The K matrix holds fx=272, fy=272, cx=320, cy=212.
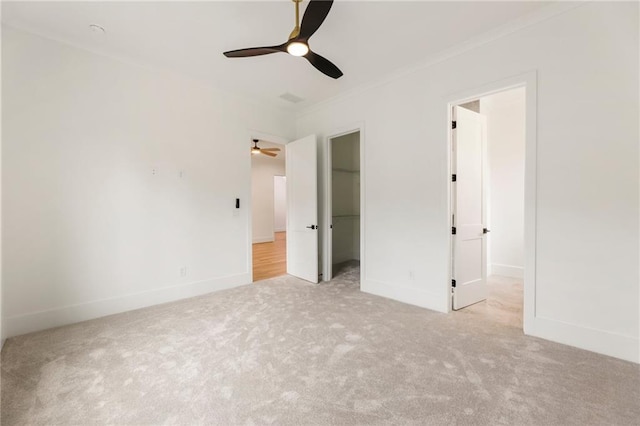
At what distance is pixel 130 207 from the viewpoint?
10.2 feet

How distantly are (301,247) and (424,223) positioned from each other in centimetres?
202

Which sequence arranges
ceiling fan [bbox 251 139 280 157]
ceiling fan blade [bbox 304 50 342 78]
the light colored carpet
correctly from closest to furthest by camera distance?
the light colored carpet, ceiling fan blade [bbox 304 50 342 78], ceiling fan [bbox 251 139 280 157]

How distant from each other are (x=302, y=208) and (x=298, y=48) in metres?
2.59

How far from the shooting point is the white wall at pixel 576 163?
2.06m

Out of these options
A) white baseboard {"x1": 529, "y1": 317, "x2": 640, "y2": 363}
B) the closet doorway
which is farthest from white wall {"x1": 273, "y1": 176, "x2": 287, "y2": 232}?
white baseboard {"x1": 529, "y1": 317, "x2": 640, "y2": 363}

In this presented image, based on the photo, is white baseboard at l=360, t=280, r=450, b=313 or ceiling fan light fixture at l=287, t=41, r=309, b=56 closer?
ceiling fan light fixture at l=287, t=41, r=309, b=56

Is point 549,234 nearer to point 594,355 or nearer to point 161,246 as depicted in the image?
point 594,355

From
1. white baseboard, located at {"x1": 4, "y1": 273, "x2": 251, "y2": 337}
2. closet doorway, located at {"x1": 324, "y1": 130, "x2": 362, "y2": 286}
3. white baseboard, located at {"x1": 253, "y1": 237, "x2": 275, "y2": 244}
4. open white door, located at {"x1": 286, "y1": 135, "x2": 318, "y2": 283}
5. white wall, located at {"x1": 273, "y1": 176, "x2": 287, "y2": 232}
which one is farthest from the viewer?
white wall, located at {"x1": 273, "y1": 176, "x2": 287, "y2": 232}

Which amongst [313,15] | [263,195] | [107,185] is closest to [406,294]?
[313,15]

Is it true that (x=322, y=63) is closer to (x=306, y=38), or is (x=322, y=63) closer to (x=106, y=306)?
(x=306, y=38)

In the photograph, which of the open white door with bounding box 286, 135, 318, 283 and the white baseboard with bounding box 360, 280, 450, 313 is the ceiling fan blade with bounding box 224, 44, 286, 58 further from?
the white baseboard with bounding box 360, 280, 450, 313

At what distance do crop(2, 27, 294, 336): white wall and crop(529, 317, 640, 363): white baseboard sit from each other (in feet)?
11.8

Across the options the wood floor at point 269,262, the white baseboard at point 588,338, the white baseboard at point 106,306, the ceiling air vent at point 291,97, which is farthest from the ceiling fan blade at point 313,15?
the wood floor at point 269,262

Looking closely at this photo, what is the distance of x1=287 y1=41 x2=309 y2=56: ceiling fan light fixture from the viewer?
6.89 ft
